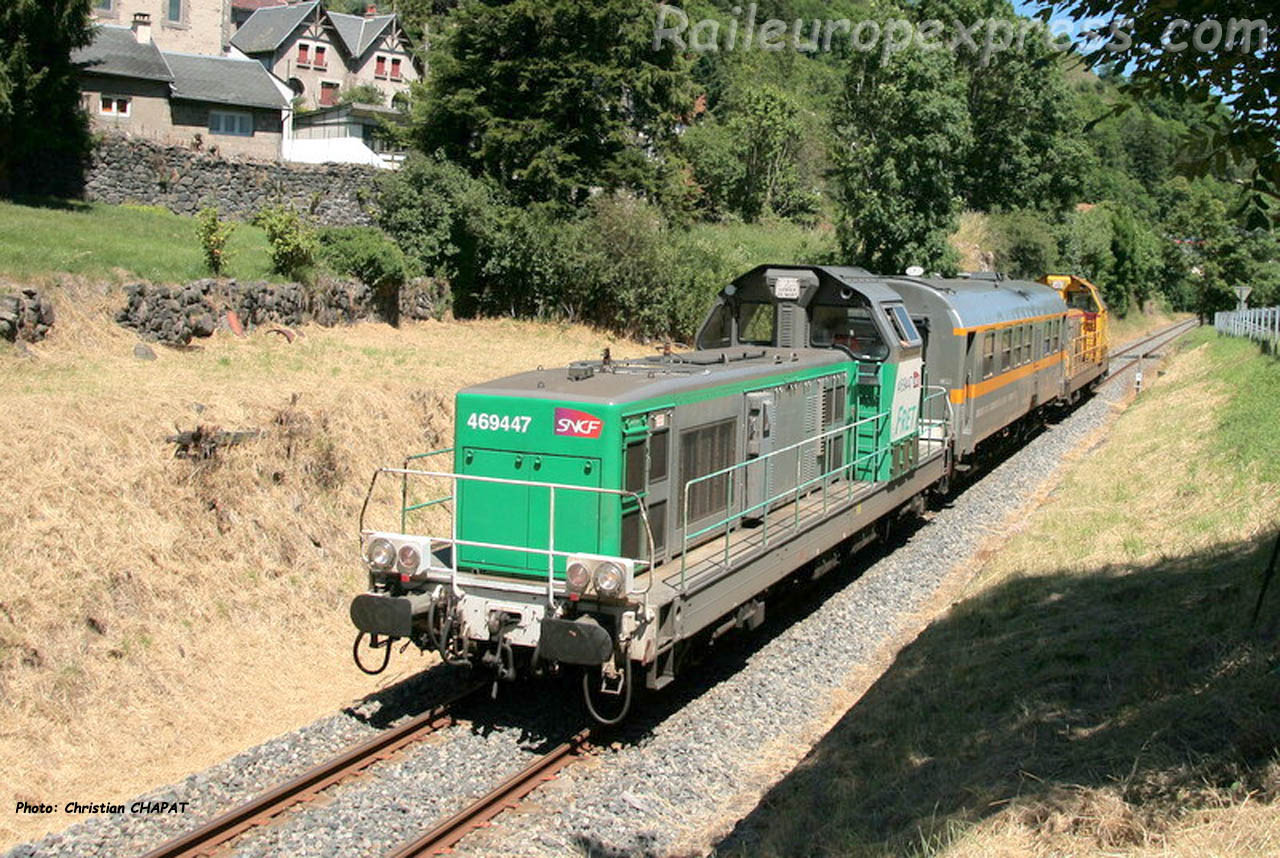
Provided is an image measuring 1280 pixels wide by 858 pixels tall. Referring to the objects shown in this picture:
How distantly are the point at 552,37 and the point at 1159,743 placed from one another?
25.1m

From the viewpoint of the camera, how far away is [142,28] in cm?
3847

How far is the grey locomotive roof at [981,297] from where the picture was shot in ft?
55.5

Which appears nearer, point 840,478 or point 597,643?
point 597,643

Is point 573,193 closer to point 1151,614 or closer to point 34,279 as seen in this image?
point 34,279

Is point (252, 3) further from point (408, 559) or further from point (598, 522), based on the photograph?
point (598, 522)

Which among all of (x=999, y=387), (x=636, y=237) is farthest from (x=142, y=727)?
(x=636, y=237)

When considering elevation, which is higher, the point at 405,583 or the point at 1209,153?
the point at 1209,153

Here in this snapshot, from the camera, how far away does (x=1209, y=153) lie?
7.41m

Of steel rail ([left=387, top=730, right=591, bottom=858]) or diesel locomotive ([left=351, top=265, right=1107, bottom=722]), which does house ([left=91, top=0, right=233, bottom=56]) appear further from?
steel rail ([left=387, top=730, right=591, bottom=858])

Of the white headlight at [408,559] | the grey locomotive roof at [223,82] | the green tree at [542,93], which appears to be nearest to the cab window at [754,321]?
the white headlight at [408,559]

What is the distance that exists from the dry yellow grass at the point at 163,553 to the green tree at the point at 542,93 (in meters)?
13.1

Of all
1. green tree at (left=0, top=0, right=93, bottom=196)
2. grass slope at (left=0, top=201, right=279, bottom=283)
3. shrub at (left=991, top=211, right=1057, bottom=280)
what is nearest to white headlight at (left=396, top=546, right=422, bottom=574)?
grass slope at (left=0, top=201, right=279, bottom=283)

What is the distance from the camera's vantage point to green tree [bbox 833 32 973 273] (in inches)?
1260

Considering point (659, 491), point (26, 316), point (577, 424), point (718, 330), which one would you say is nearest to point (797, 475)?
point (718, 330)
